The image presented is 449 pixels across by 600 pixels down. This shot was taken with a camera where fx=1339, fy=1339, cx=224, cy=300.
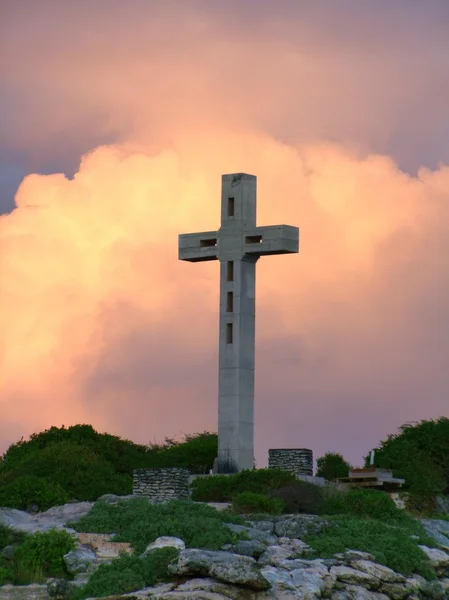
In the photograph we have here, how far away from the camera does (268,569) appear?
101ft

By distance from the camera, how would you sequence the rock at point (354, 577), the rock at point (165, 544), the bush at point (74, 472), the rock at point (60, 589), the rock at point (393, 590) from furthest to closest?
1. the bush at point (74, 472)
2. the rock at point (393, 590)
3. the rock at point (165, 544)
4. the rock at point (354, 577)
5. the rock at point (60, 589)

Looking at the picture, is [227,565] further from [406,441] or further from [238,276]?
[406,441]

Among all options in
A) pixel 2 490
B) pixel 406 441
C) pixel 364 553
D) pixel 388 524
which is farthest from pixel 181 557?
pixel 406 441

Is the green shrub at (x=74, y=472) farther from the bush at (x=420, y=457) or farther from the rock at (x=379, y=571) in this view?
the rock at (x=379, y=571)

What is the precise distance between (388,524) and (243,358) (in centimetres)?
1101

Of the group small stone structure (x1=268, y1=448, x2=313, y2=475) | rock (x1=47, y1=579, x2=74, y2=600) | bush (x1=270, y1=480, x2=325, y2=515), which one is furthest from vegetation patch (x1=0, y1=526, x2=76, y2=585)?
small stone structure (x1=268, y1=448, x2=313, y2=475)

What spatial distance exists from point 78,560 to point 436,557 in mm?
9575

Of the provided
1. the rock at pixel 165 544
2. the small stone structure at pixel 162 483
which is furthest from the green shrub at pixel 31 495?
the rock at pixel 165 544

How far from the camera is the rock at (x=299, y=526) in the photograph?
34.3 m

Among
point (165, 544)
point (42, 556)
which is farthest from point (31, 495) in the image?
point (165, 544)

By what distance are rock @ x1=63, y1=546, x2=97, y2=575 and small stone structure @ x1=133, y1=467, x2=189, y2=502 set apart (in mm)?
8327

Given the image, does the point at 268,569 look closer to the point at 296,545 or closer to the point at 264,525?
the point at 296,545

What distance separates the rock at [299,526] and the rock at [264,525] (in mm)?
132

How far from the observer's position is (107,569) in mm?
30578
